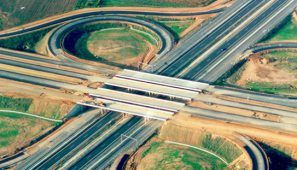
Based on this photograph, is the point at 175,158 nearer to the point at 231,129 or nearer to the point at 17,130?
the point at 231,129

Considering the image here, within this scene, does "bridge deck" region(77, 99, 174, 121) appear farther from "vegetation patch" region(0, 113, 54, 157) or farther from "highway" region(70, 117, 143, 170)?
"vegetation patch" region(0, 113, 54, 157)

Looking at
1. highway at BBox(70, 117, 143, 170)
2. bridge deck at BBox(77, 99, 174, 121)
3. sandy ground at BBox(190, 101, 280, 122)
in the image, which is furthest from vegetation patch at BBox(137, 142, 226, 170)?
sandy ground at BBox(190, 101, 280, 122)

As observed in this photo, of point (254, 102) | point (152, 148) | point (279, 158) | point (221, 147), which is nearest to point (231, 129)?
point (221, 147)

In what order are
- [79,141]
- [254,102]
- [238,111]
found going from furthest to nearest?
1. [254,102]
2. [238,111]
3. [79,141]

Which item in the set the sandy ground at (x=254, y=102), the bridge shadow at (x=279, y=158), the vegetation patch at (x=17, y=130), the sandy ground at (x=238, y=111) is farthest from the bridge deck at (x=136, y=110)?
the bridge shadow at (x=279, y=158)

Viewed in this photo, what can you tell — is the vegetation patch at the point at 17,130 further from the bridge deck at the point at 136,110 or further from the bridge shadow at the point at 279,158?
the bridge shadow at the point at 279,158

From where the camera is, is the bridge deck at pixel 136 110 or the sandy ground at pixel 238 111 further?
the bridge deck at pixel 136 110

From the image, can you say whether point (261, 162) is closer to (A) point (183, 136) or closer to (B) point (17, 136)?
(A) point (183, 136)

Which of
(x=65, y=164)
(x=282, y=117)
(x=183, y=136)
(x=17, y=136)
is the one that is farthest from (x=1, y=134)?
(x=282, y=117)
